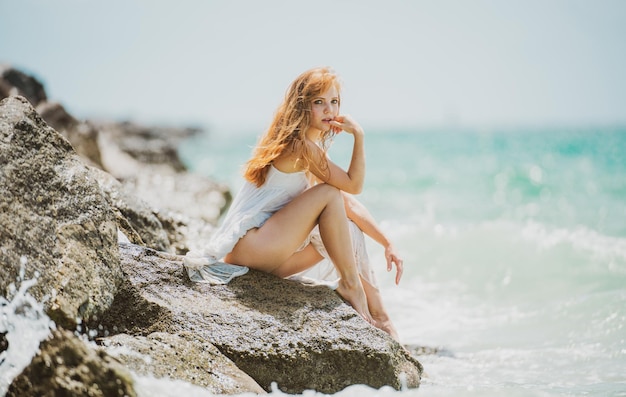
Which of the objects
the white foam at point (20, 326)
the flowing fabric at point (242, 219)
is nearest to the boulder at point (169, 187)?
the flowing fabric at point (242, 219)

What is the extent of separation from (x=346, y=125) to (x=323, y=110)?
0.66ft

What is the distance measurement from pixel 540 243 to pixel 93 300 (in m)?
7.69

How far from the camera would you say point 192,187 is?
419 inches

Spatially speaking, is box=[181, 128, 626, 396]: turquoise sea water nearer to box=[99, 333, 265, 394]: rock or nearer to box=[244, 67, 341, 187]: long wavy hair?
box=[99, 333, 265, 394]: rock

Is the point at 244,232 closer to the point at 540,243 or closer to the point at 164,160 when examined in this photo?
the point at 540,243

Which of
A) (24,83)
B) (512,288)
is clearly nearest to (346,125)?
(512,288)

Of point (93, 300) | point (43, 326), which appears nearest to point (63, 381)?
point (43, 326)

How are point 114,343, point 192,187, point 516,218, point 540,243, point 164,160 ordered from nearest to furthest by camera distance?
point 114,343 < point 540,243 < point 192,187 < point 516,218 < point 164,160

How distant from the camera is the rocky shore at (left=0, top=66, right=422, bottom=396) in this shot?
317 centimetres

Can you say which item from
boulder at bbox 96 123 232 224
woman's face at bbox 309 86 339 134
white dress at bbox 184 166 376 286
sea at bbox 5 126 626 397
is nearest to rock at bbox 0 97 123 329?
sea at bbox 5 126 626 397

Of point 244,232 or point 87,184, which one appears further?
point 244,232

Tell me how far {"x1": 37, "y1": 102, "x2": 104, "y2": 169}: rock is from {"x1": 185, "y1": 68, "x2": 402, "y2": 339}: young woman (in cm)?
680

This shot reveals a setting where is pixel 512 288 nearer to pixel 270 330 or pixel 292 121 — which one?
pixel 292 121

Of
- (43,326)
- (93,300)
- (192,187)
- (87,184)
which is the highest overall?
(192,187)
